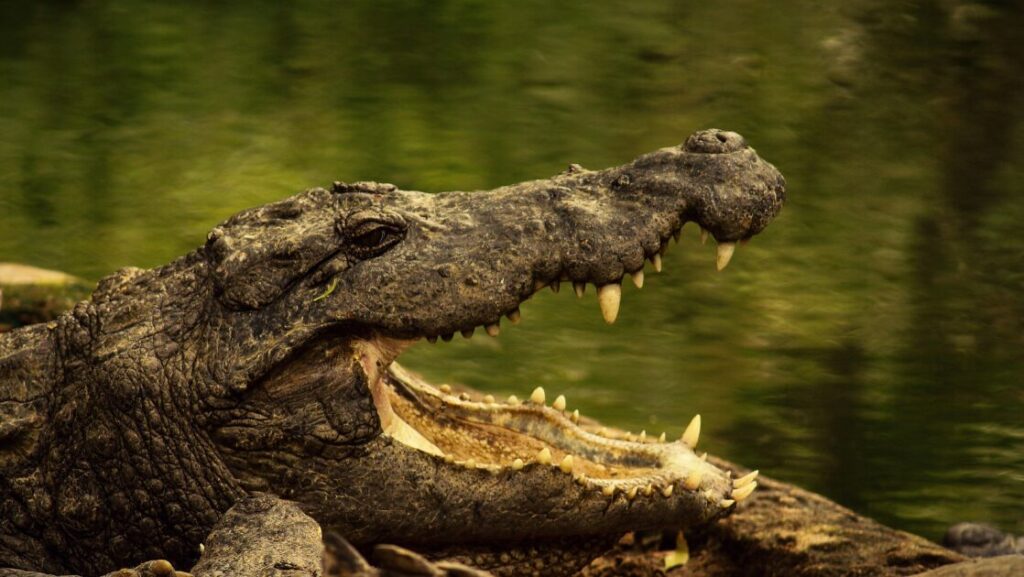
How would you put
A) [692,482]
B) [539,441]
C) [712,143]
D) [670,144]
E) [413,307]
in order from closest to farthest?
1. [413,307]
2. [712,143]
3. [692,482]
4. [539,441]
5. [670,144]

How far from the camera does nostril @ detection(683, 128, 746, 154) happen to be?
3.65 metres

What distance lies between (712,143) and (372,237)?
35.1 inches

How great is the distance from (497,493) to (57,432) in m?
1.12

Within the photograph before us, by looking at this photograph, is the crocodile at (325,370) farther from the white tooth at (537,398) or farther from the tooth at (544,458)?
the white tooth at (537,398)

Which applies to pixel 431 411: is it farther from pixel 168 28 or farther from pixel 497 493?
pixel 168 28

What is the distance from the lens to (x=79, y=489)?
11.8ft

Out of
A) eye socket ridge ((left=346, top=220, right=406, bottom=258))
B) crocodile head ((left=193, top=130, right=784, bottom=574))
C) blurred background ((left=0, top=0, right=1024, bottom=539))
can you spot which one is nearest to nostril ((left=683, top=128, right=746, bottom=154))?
crocodile head ((left=193, top=130, right=784, bottom=574))

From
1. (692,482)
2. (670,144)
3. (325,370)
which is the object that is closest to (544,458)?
(692,482)

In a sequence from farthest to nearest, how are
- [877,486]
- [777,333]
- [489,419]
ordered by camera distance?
[777,333] → [877,486] → [489,419]

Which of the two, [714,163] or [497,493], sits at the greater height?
[714,163]

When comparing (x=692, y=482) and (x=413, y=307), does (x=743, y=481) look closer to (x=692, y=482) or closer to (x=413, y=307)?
(x=692, y=482)

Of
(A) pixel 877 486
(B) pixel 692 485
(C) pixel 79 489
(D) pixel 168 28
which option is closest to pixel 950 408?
(A) pixel 877 486

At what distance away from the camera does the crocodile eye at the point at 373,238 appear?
3.59 meters

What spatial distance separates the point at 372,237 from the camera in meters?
3.61
